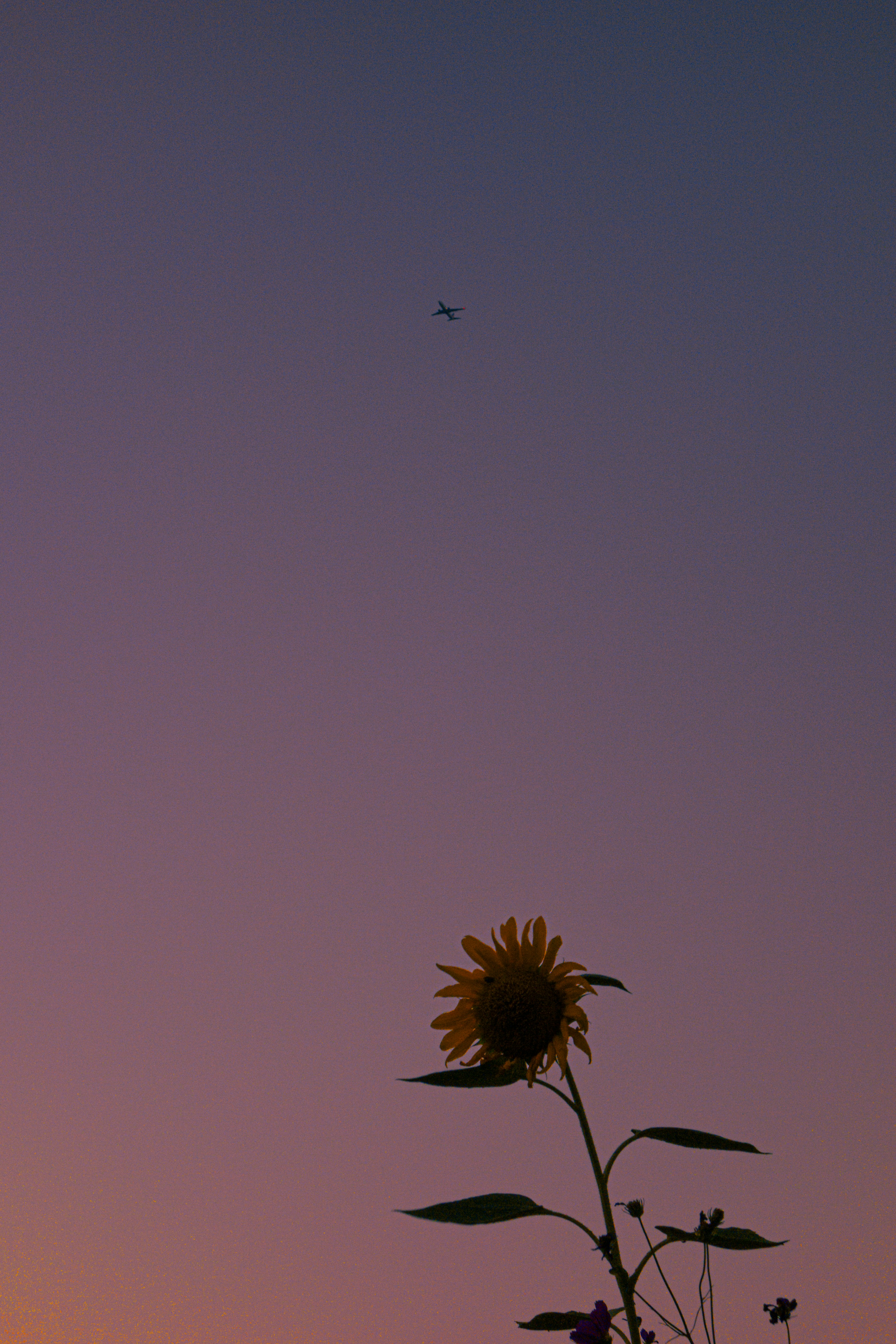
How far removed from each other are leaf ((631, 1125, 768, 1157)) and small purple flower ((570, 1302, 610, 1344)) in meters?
0.52

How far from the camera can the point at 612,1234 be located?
2.44 metres

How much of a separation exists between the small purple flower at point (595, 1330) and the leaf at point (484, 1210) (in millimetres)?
453

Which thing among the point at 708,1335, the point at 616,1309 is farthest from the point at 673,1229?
the point at 708,1335

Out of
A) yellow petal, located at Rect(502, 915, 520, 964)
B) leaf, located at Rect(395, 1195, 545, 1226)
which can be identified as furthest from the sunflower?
leaf, located at Rect(395, 1195, 545, 1226)

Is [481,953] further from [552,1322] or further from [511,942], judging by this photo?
[552,1322]

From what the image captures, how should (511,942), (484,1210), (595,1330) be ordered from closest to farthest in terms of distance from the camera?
(484,1210)
(595,1330)
(511,942)

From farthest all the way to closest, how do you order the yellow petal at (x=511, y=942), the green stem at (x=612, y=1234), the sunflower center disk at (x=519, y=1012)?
the yellow petal at (x=511, y=942), the sunflower center disk at (x=519, y=1012), the green stem at (x=612, y=1234)

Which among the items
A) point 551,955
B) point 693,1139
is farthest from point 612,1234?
point 551,955

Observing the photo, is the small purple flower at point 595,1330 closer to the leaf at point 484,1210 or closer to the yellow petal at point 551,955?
the leaf at point 484,1210

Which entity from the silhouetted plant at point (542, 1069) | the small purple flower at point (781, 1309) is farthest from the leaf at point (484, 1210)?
the small purple flower at point (781, 1309)

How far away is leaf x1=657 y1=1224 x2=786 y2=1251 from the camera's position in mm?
2535

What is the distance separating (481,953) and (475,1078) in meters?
0.84

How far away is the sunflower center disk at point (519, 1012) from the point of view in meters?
3.26

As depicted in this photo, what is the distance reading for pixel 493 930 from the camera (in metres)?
3.57
